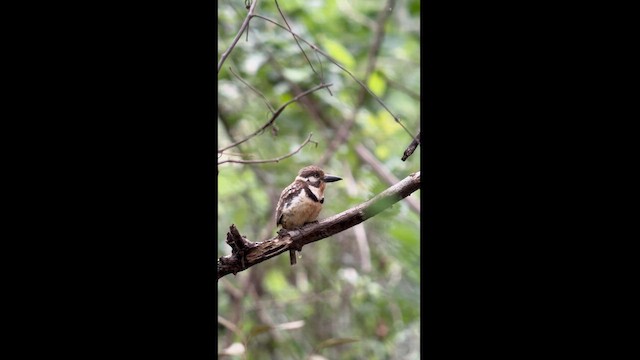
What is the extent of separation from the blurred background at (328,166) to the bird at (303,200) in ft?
2.89

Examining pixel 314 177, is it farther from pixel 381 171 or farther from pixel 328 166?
pixel 328 166

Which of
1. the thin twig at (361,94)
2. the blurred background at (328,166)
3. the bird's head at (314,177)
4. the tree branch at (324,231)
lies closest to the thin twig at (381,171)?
the blurred background at (328,166)

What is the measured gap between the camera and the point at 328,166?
4.78m

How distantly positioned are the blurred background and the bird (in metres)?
0.88

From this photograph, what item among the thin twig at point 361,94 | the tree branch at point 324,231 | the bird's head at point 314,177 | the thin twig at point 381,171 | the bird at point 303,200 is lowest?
the tree branch at point 324,231

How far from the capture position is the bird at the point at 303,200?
2.62 metres

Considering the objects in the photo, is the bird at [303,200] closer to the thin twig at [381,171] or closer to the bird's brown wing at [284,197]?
the bird's brown wing at [284,197]

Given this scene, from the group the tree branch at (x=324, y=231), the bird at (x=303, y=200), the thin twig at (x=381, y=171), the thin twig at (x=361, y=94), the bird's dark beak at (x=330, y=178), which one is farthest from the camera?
the thin twig at (x=361, y=94)

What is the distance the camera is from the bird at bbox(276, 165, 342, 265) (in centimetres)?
262
